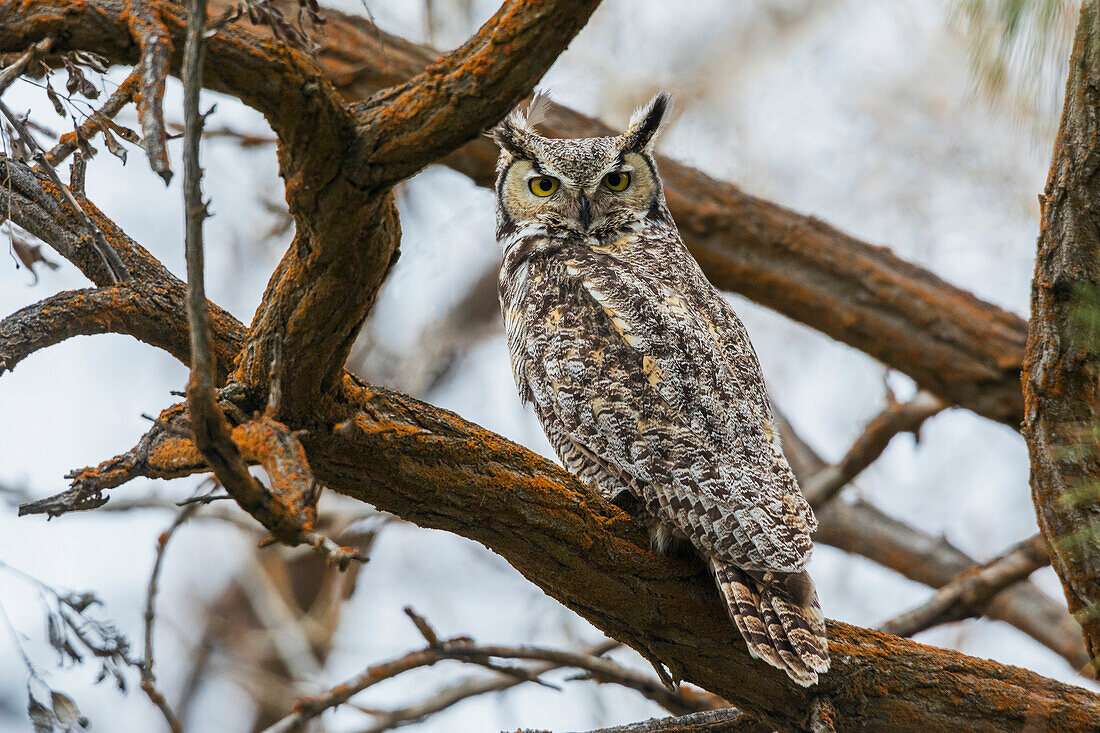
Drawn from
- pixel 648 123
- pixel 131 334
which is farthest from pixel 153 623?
pixel 648 123

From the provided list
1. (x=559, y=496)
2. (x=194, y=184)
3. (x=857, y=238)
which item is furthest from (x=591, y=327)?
(x=857, y=238)

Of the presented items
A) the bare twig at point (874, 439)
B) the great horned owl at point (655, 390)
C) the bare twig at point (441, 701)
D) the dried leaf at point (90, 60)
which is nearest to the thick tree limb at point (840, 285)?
the bare twig at point (874, 439)

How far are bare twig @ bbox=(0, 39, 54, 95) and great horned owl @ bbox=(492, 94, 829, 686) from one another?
1.98 metres

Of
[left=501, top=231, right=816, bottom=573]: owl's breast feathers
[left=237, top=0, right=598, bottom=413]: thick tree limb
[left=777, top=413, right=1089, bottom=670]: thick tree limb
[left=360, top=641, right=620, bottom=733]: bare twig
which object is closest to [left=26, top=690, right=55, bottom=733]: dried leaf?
[left=237, top=0, right=598, bottom=413]: thick tree limb

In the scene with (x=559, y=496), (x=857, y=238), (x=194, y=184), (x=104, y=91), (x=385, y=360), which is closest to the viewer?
(x=194, y=184)

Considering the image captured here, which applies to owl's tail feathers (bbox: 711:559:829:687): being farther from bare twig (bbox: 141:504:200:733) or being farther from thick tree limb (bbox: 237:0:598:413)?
bare twig (bbox: 141:504:200:733)

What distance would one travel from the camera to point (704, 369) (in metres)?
3.34

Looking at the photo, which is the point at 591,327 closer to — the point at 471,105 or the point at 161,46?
the point at 471,105

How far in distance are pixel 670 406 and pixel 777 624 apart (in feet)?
2.72

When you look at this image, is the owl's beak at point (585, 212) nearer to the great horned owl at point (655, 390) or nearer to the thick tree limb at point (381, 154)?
the great horned owl at point (655, 390)

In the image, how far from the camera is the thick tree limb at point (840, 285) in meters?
5.12

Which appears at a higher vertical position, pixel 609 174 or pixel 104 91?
pixel 609 174

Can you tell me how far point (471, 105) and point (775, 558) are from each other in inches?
66.2

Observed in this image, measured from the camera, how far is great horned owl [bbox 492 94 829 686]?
9.43ft
